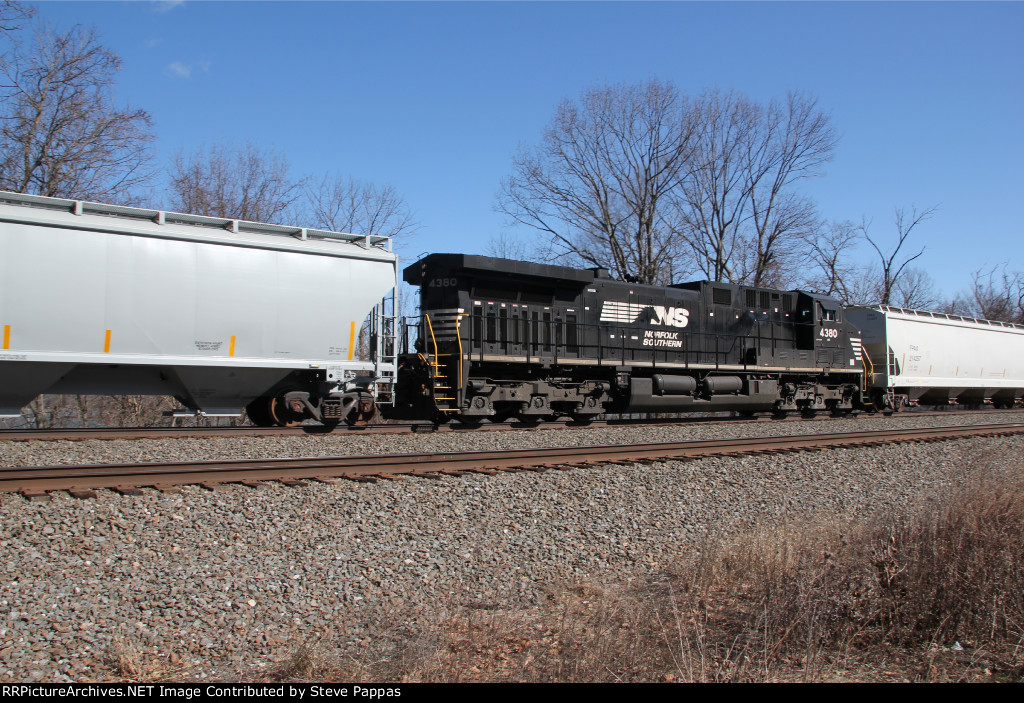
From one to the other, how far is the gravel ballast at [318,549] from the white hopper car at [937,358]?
15.2m

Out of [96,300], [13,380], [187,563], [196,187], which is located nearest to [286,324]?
[96,300]

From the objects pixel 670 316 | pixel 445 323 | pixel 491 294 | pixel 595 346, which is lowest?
pixel 595 346

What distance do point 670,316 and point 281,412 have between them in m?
8.95

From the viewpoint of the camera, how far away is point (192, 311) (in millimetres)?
10477

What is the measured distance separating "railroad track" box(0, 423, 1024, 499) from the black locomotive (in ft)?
12.7

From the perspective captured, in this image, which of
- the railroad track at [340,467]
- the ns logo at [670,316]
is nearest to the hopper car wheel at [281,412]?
the railroad track at [340,467]

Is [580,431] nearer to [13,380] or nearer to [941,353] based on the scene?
[13,380]

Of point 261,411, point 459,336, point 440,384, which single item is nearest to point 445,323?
point 459,336

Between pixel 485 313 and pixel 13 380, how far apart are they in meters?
7.70

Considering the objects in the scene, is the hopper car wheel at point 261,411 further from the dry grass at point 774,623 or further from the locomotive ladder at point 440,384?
the dry grass at point 774,623

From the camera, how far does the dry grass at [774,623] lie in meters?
4.03

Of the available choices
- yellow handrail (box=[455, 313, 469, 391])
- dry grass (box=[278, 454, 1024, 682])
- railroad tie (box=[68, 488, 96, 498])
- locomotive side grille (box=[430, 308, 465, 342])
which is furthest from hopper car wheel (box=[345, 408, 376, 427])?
dry grass (box=[278, 454, 1024, 682])

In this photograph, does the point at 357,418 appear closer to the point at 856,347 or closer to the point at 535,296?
the point at 535,296

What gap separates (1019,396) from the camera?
29.0 meters
